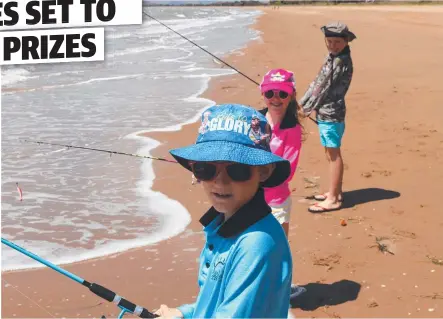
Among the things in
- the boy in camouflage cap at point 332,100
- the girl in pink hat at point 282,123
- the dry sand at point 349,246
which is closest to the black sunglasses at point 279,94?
the girl in pink hat at point 282,123

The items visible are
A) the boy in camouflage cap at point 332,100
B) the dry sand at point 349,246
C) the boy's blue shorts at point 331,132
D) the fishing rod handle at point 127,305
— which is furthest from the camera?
the boy's blue shorts at point 331,132

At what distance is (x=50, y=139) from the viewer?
25.6ft

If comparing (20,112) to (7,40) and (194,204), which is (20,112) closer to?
(7,40)

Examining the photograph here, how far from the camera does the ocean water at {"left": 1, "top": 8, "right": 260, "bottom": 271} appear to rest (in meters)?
4.78

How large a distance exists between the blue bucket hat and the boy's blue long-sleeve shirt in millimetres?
146

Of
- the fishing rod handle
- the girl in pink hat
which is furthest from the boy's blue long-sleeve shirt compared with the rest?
the girl in pink hat

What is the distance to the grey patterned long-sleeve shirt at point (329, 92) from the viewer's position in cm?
→ 499

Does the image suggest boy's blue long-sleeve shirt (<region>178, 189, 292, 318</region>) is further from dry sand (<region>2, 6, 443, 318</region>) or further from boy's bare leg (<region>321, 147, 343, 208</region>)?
boy's bare leg (<region>321, 147, 343, 208</region>)

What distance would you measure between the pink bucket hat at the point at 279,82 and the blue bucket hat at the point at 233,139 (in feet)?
5.54

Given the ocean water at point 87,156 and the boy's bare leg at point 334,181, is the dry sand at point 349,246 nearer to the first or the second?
the boy's bare leg at point 334,181

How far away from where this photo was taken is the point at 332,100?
504 centimetres

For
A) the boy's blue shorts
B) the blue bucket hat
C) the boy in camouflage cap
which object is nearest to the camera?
the blue bucket hat

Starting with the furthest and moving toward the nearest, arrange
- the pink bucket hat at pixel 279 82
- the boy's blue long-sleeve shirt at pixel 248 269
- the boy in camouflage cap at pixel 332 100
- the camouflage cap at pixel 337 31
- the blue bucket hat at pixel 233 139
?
the boy in camouflage cap at pixel 332 100
the camouflage cap at pixel 337 31
the pink bucket hat at pixel 279 82
the blue bucket hat at pixel 233 139
the boy's blue long-sleeve shirt at pixel 248 269

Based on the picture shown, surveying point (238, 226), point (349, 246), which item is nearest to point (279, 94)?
point (349, 246)
